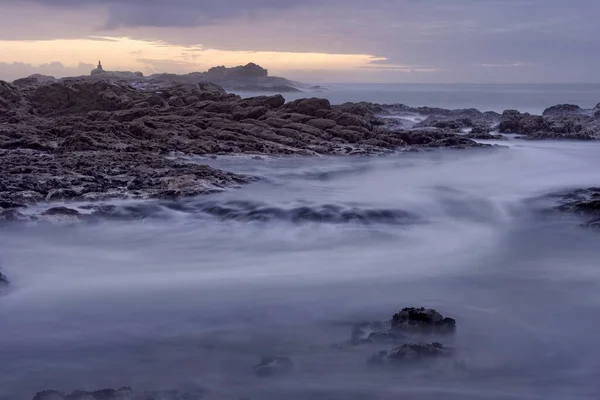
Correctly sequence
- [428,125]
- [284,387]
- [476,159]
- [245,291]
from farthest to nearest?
[428,125] → [476,159] → [245,291] → [284,387]

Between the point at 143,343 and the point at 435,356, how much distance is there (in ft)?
8.45

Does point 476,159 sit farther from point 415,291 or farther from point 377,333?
point 377,333

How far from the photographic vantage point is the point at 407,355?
544 centimetres

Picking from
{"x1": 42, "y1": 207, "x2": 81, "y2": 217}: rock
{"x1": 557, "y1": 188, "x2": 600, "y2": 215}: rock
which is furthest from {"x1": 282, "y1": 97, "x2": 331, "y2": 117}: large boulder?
{"x1": 42, "y1": 207, "x2": 81, "y2": 217}: rock

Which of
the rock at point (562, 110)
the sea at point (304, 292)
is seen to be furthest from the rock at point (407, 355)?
the rock at point (562, 110)

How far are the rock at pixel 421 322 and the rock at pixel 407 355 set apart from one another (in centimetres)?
38

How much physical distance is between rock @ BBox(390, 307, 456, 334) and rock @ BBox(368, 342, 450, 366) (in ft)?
1.26

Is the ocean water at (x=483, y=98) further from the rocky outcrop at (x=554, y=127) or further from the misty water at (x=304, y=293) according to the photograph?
the misty water at (x=304, y=293)

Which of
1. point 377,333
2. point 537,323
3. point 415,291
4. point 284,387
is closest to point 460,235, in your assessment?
point 415,291

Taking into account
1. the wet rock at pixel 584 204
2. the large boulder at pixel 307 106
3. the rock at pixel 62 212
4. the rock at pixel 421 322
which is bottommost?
the rock at pixel 421 322

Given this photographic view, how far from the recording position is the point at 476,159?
1695 cm

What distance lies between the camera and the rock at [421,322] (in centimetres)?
599

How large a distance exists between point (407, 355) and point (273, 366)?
111 cm

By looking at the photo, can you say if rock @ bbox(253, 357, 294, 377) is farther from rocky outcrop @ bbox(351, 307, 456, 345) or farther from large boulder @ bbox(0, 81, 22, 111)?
large boulder @ bbox(0, 81, 22, 111)
